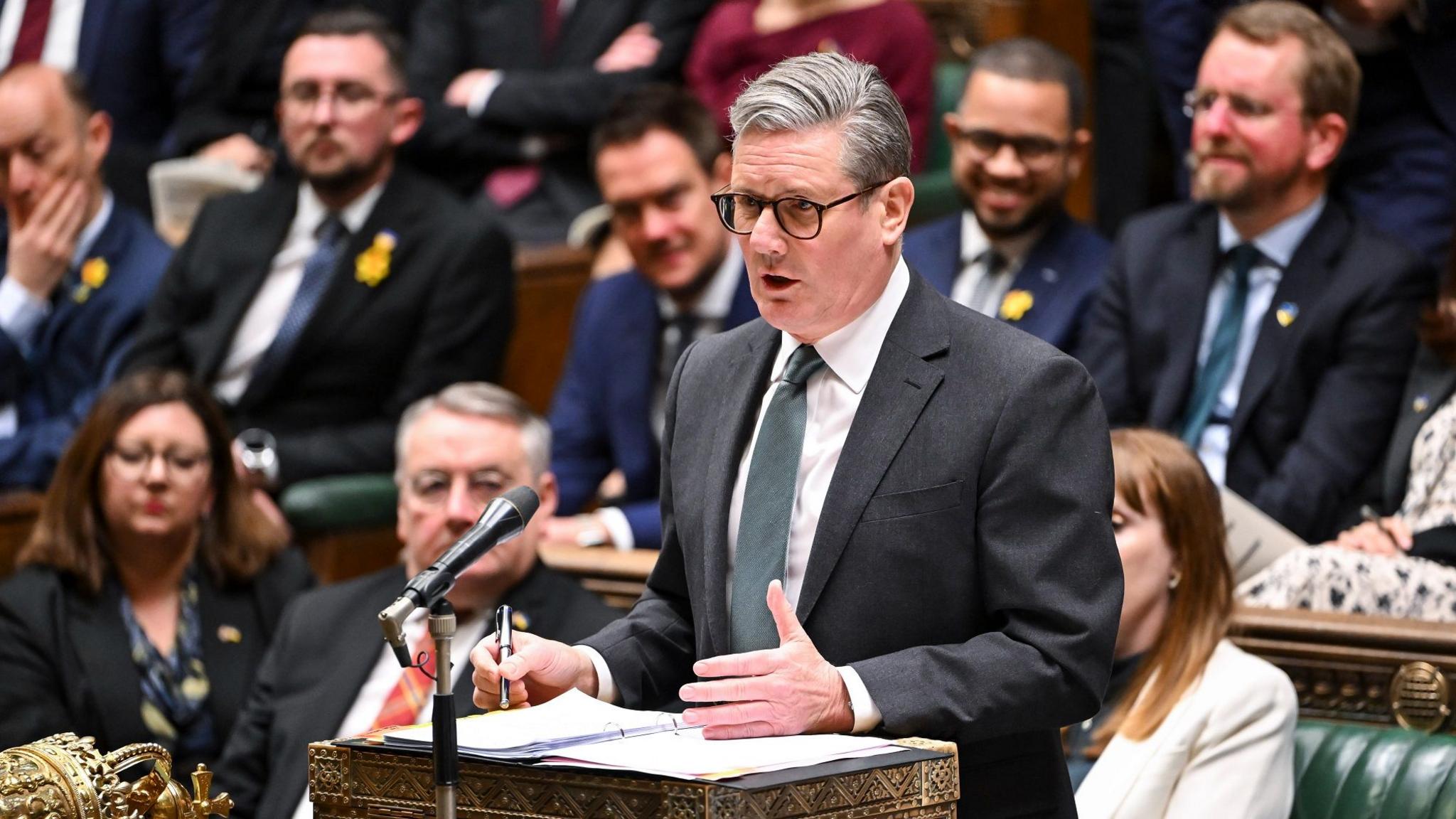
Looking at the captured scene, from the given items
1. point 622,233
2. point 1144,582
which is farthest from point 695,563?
point 622,233

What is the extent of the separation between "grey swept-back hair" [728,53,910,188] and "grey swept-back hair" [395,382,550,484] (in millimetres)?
1598

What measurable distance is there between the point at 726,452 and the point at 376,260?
9.10 ft

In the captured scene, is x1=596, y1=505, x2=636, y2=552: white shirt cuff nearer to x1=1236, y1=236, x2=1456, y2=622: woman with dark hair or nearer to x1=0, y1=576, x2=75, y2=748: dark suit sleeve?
x1=0, y1=576, x2=75, y2=748: dark suit sleeve

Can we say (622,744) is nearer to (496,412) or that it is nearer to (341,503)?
(496,412)

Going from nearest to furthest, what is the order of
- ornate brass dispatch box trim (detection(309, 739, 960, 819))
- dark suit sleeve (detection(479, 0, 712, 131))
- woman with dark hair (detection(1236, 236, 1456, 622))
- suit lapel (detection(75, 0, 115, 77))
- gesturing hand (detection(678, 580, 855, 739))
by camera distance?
ornate brass dispatch box trim (detection(309, 739, 960, 819)) < gesturing hand (detection(678, 580, 855, 739)) < woman with dark hair (detection(1236, 236, 1456, 622)) < dark suit sleeve (detection(479, 0, 712, 131)) < suit lapel (detection(75, 0, 115, 77))

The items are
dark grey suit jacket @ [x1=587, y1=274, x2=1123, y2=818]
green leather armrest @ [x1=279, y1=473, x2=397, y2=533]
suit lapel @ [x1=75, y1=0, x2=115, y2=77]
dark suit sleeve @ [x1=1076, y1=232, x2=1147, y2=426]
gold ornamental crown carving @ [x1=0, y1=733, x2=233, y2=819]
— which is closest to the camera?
dark grey suit jacket @ [x1=587, y1=274, x2=1123, y2=818]

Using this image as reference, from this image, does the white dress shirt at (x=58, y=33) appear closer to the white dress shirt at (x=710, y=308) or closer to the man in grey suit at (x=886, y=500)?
the white dress shirt at (x=710, y=308)

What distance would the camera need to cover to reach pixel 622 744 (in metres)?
1.80

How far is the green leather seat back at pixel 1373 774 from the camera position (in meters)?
2.77

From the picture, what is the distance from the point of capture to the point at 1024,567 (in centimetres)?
187

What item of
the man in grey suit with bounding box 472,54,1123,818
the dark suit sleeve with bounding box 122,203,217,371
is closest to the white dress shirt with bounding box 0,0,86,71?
the dark suit sleeve with bounding box 122,203,217,371

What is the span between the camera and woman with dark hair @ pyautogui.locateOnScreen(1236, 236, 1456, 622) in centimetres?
316

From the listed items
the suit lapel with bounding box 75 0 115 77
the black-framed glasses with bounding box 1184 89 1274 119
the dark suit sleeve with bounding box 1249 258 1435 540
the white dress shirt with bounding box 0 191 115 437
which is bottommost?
the dark suit sleeve with bounding box 1249 258 1435 540

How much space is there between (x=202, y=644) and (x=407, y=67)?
2362mm
